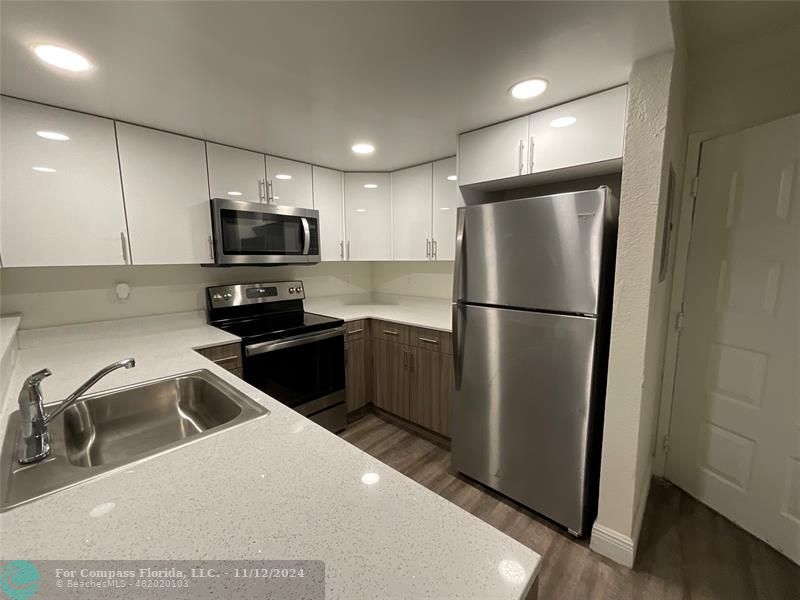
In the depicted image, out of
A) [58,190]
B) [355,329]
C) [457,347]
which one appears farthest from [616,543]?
[58,190]

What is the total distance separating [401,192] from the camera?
112 inches

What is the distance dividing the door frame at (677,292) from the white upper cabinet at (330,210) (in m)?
2.28

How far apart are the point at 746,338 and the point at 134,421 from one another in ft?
8.98

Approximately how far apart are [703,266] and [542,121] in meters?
1.15

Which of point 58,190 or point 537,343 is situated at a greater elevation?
point 58,190

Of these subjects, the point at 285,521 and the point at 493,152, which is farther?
the point at 493,152

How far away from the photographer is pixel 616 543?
151 centimetres

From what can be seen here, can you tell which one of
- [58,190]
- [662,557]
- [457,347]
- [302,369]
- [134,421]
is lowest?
[662,557]

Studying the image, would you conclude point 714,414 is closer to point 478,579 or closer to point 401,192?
point 478,579

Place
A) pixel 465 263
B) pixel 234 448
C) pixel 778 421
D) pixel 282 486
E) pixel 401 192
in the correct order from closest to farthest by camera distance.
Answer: pixel 282 486 → pixel 234 448 → pixel 778 421 → pixel 465 263 → pixel 401 192

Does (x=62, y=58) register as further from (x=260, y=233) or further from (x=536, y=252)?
(x=536, y=252)

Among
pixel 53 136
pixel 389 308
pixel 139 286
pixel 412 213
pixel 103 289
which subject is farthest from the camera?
pixel 389 308

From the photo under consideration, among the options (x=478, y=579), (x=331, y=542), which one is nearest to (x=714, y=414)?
(x=478, y=579)

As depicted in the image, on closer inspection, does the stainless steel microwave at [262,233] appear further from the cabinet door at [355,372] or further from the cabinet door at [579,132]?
the cabinet door at [579,132]
